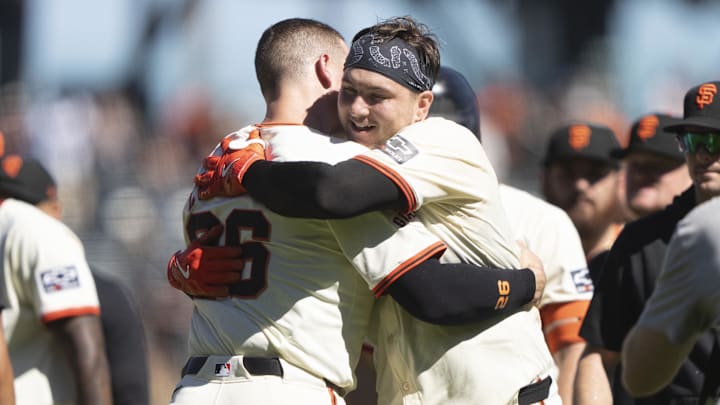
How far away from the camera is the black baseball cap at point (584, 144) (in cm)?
756

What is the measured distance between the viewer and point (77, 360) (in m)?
6.54

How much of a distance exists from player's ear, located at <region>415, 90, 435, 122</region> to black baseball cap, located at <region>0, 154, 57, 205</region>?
3.37 metres

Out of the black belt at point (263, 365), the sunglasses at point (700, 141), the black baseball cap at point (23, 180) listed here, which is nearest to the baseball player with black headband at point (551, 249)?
the sunglasses at point (700, 141)

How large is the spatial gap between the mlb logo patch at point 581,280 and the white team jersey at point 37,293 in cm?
257

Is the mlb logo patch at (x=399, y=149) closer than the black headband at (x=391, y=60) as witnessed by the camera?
Yes

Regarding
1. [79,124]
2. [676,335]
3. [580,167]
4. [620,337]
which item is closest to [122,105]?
[79,124]

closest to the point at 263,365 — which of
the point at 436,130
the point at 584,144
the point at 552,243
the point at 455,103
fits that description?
the point at 436,130

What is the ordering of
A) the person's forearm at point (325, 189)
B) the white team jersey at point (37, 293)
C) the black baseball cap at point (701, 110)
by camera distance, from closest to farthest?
the person's forearm at point (325, 189) → the black baseball cap at point (701, 110) → the white team jersey at point (37, 293)

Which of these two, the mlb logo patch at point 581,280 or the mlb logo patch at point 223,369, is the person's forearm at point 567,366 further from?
the mlb logo patch at point 223,369

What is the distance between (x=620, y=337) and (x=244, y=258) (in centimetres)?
192

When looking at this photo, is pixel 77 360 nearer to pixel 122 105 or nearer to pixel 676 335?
pixel 676 335

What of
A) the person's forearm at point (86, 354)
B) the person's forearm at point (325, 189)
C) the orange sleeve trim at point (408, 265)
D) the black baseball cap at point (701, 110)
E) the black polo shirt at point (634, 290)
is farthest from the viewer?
the person's forearm at point (86, 354)

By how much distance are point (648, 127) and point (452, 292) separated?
3.40m

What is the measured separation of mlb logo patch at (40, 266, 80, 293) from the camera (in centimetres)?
638
